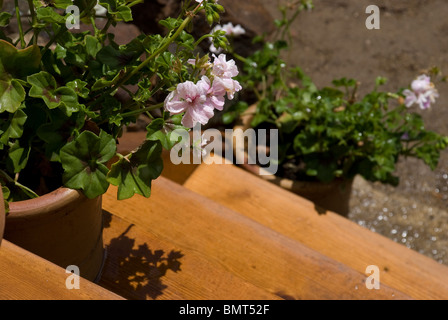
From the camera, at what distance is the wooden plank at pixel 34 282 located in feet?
3.58

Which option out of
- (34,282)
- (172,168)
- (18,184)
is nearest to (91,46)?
(18,184)

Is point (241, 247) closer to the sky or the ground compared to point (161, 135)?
closer to the ground

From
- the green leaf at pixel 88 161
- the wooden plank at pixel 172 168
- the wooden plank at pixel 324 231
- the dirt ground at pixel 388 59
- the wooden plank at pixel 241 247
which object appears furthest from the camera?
the dirt ground at pixel 388 59

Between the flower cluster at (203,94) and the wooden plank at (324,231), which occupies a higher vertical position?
the flower cluster at (203,94)

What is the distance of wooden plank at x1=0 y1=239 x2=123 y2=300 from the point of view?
109 cm

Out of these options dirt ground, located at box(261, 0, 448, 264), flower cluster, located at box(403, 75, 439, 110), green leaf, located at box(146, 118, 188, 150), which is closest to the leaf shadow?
green leaf, located at box(146, 118, 188, 150)

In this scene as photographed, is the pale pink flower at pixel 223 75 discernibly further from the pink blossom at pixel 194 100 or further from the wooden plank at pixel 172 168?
the wooden plank at pixel 172 168

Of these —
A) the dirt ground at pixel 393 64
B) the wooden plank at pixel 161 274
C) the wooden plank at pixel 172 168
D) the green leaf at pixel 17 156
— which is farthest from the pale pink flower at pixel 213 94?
the dirt ground at pixel 393 64

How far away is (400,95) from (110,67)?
4.76ft

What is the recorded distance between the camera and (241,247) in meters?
1.70

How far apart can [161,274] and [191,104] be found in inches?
20.9

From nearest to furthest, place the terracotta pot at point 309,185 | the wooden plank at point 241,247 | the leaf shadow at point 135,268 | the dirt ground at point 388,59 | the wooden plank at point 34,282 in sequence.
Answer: the wooden plank at point 34,282 → the leaf shadow at point 135,268 → the wooden plank at point 241,247 → the terracotta pot at point 309,185 → the dirt ground at point 388,59

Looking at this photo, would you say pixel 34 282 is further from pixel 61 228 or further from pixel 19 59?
pixel 19 59

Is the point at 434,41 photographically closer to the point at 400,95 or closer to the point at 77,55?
the point at 400,95
